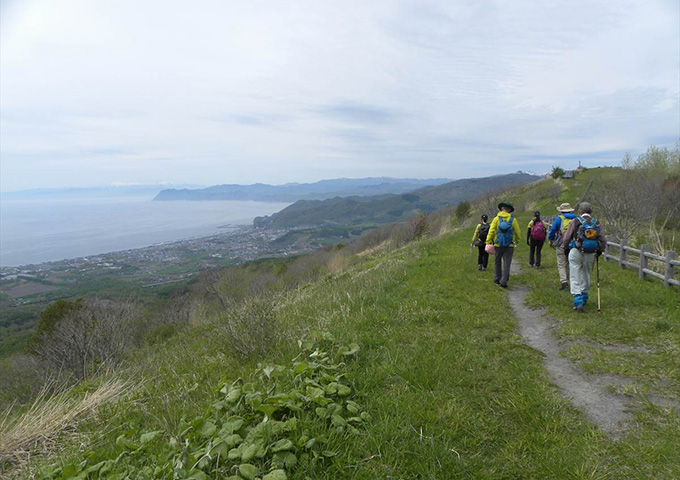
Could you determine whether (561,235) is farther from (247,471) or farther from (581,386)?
(247,471)

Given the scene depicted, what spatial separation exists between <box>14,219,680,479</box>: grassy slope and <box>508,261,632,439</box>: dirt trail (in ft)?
0.55

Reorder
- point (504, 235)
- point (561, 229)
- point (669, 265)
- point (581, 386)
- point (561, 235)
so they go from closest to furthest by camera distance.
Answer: point (581, 386) → point (561, 235) → point (561, 229) → point (669, 265) → point (504, 235)

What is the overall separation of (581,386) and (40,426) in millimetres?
6600

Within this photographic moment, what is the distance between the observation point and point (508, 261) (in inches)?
359

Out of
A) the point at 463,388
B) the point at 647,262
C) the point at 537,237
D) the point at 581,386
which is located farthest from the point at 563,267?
the point at 463,388

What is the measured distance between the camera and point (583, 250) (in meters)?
7.00

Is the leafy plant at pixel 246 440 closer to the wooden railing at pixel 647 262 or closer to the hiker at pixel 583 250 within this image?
the hiker at pixel 583 250

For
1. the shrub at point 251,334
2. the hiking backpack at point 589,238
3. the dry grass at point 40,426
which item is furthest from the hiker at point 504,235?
the dry grass at point 40,426

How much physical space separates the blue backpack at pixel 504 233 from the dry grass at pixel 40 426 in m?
8.75

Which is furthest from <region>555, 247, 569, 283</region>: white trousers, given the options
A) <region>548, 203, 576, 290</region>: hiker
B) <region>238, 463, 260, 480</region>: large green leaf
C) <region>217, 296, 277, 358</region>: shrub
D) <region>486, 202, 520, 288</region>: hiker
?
<region>238, 463, 260, 480</region>: large green leaf

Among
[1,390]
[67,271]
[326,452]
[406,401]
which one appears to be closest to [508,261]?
[406,401]

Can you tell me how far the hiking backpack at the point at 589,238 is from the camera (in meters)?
6.96

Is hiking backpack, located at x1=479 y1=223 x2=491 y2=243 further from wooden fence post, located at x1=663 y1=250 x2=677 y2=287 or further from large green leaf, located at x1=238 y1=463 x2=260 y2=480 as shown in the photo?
large green leaf, located at x1=238 y1=463 x2=260 y2=480

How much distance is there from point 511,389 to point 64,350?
73.9ft
